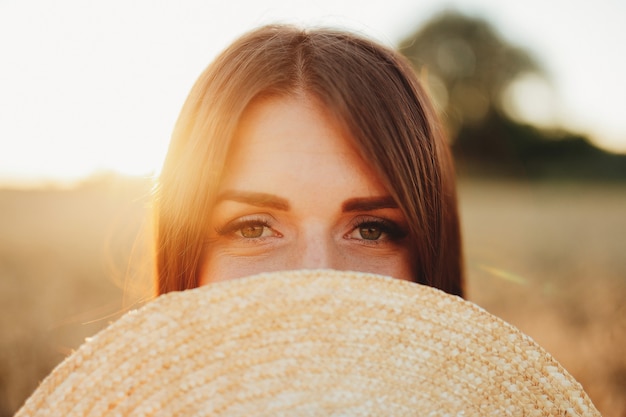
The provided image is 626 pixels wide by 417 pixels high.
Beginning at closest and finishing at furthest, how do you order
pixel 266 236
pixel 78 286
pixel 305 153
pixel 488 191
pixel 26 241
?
pixel 305 153, pixel 266 236, pixel 78 286, pixel 26 241, pixel 488 191

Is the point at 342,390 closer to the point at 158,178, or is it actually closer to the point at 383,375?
the point at 383,375

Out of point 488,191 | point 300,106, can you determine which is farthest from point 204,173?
point 488,191

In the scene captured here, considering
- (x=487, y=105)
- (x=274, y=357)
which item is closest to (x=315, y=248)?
(x=274, y=357)

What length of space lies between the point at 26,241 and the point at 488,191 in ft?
70.2

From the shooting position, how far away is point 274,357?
912 millimetres

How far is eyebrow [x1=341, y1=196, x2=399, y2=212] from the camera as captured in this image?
1.56m

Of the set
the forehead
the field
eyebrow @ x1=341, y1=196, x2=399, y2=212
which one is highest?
the forehead

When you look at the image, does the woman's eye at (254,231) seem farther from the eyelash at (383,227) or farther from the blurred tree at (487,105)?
the blurred tree at (487,105)

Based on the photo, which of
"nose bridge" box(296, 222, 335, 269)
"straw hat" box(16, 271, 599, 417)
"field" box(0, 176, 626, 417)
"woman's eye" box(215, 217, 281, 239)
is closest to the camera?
"straw hat" box(16, 271, 599, 417)

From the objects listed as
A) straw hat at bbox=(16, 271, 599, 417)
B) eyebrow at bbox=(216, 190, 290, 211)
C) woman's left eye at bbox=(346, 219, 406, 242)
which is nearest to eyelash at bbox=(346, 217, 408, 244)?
woman's left eye at bbox=(346, 219, 406, 242)

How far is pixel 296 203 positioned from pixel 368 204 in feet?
0.77

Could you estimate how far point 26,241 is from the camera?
9641 millimetres

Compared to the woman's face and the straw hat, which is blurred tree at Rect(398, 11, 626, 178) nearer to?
the woman's face

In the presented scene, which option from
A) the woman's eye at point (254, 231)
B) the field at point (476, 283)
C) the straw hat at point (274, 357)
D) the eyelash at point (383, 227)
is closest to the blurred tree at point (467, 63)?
the field at point (476, 283)
